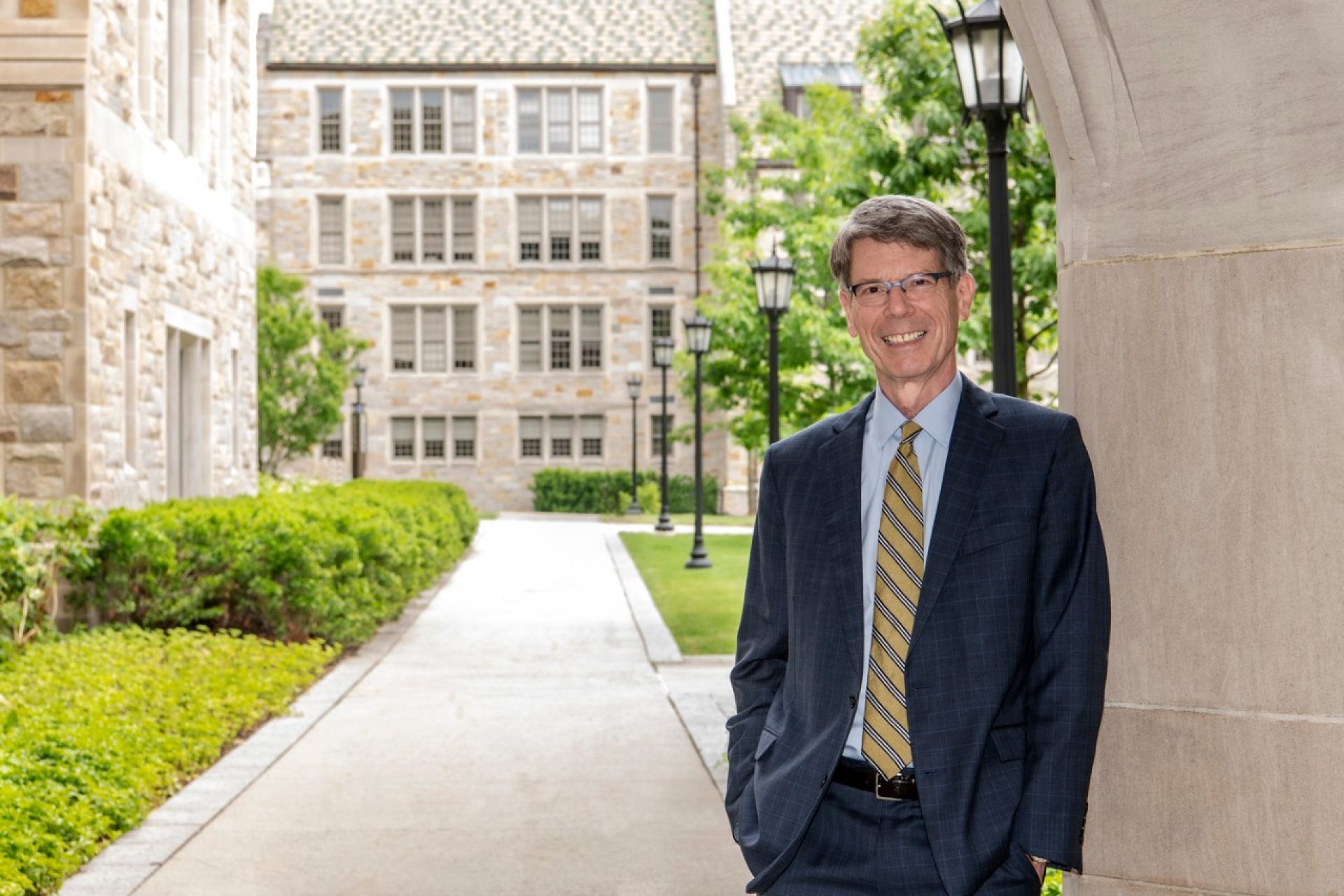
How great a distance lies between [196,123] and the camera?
15320 millimetres

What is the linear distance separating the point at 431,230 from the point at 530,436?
20.7ft

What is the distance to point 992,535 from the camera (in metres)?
2.62

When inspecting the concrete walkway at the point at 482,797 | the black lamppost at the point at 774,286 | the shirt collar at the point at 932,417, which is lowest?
the concrete walkway at the point at 482,797

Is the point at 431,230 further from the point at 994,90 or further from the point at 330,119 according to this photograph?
the point at 994,90

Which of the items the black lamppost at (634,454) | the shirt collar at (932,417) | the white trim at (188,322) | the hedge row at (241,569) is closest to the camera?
the shirt collar at (932,417)

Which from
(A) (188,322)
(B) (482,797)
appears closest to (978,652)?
(B) (482,797)

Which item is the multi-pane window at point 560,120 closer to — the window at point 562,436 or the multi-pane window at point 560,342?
the multi-pane window at point 560,342

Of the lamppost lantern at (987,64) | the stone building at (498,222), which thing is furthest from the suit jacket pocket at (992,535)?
A: the stone building at (498,222)

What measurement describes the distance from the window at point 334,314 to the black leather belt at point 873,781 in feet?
136

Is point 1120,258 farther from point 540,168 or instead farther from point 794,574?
point 540,168

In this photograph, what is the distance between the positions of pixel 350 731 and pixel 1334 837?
6577 mm

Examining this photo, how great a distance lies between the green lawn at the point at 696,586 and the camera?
13070 millimetres

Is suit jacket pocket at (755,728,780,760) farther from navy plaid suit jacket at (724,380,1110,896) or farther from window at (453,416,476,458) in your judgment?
window at (453,416,476,458)

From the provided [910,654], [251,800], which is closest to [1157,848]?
[910,654]
